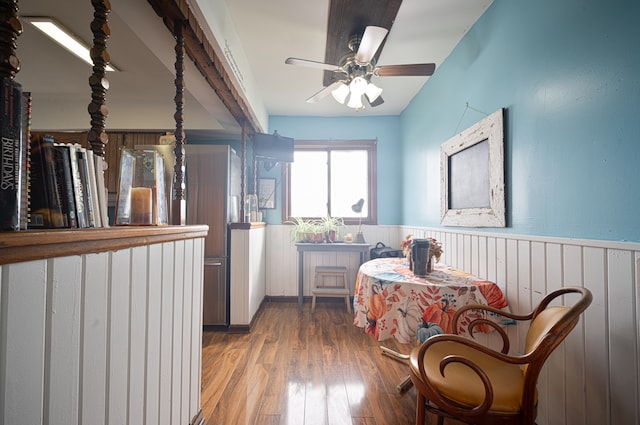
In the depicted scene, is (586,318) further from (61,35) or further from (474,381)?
(61,35)

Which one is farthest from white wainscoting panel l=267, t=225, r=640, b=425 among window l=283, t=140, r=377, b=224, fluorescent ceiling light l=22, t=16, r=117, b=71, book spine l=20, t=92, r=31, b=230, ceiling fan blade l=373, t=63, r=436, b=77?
fluorescent ceiling light l=22, t=16, r=117, b=71

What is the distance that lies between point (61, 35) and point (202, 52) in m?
1.35

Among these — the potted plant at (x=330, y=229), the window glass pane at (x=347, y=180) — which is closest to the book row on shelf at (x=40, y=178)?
the potted plant at (x=330, y=229)

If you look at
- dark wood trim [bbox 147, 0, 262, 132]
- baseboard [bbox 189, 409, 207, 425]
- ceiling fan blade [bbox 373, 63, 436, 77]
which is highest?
ceiling fan blade [bbox 373, 63, 436, 77]

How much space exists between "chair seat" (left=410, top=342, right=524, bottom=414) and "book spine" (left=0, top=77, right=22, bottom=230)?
1423 millimetres

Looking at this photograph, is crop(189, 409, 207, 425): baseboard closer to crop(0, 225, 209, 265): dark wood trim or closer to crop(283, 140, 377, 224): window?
crop(0, 225, 209, 265): dark wood trim

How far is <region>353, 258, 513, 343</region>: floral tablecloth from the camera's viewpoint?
5.23 ft

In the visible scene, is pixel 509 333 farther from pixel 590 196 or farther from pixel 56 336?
pixel 56 336

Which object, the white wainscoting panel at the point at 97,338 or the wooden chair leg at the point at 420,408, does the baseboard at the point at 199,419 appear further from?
the wooden chair leg at the point at 420,408

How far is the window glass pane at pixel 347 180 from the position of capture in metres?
4.27

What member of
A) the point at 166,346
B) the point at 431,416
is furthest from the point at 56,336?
the point at 431,416

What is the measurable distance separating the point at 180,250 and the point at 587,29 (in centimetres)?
212

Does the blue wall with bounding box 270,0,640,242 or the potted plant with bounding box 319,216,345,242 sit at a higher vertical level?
the blue wall with bounding box 270,0,640,242

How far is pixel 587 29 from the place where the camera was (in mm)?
1295
